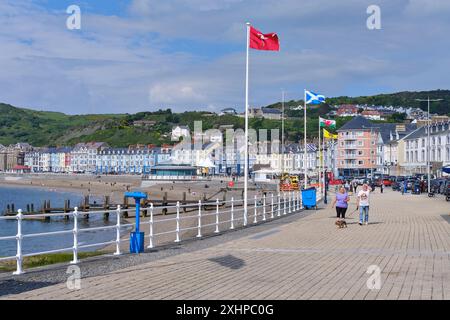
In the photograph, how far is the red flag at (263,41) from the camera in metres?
24.9

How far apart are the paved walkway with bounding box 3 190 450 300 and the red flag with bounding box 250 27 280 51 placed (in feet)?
27.9

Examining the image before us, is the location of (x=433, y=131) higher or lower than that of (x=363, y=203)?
higher

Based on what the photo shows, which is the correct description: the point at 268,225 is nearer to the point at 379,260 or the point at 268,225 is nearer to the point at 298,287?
the point at 379,260

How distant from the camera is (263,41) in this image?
25016 millimetres

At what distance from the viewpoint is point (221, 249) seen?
16.4 metres

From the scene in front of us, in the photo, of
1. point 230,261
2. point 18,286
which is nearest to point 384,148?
point 230,261

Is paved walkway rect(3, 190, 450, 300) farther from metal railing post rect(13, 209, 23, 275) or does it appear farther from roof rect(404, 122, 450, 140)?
A: roof rect(404, 122, 450, 140)

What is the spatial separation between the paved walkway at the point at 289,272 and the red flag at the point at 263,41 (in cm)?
851

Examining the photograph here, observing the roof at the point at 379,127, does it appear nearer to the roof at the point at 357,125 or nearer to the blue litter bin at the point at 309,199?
the roof at the point at 357,125

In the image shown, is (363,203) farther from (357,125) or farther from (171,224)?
(357,125)

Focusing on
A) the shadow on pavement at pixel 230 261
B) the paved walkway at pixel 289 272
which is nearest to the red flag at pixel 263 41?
the paved walkway at pixel 289 272

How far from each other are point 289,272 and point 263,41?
14.5m

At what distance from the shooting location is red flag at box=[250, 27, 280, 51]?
2492 centimetres
